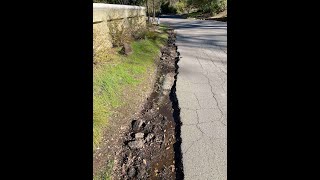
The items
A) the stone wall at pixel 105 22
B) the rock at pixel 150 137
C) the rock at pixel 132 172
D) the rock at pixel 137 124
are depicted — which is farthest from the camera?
the stone wall at pixel 105 22

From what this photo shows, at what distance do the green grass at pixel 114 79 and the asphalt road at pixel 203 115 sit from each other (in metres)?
0.93

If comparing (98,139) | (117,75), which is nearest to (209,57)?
(117,75)

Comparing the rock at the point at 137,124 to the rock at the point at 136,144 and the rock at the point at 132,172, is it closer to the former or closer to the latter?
the rock at the point at 136,144

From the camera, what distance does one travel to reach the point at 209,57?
7.54 meters

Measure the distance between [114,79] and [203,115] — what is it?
1.87 meters

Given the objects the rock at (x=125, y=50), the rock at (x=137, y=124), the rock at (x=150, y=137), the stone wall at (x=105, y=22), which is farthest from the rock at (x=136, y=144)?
the rock at (x=125, y=50)

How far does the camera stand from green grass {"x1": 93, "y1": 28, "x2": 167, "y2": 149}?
136 inches

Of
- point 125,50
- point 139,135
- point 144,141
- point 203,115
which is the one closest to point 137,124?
point 139,135

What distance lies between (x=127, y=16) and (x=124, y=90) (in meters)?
5.28

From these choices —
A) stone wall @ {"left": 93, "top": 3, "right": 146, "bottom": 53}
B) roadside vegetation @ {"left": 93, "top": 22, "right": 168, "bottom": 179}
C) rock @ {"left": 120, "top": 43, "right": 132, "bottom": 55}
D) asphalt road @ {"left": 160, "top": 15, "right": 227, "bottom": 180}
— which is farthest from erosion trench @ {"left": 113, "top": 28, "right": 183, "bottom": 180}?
rock @ {"left": 120, "top": 43, "right": 132, "bottom": 55}

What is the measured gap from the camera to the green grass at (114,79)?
3.46 m

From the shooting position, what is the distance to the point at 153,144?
3.23 meters
